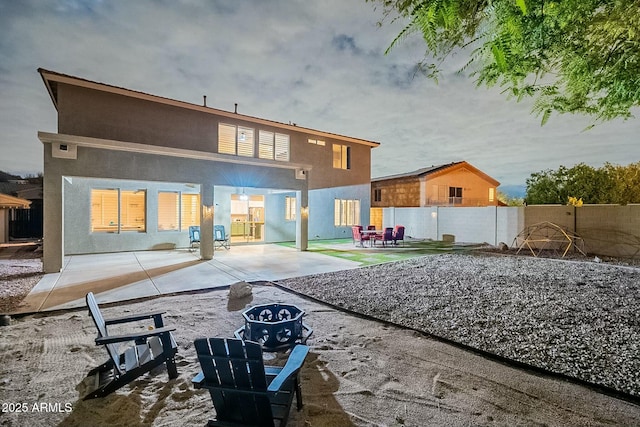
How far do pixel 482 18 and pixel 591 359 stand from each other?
12.9ft

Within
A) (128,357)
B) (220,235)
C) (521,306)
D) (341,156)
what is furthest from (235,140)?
(521,306)

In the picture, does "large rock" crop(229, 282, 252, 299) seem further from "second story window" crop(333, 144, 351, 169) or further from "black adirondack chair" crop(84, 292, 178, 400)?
"second story window" crop(333, 144, 351, 169)

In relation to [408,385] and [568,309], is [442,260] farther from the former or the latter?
[408,385]

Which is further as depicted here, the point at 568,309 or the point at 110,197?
the point at 110,197

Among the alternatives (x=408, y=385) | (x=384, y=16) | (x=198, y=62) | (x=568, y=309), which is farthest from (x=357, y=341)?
(x=198, y=62)

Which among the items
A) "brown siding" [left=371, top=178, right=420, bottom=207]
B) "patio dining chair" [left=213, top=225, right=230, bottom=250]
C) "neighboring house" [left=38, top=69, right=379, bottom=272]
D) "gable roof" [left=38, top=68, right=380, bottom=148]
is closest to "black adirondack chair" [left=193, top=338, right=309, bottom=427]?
"neighboring house" [left=38, top=69, right=379, bottom=272]

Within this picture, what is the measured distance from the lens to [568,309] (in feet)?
16.8

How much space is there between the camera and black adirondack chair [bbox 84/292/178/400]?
2654mm

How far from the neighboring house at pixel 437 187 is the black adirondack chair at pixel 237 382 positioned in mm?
22494

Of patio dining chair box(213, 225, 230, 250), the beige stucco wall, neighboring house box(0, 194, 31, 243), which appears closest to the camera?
patio dining chair box(213, 225, 230, 250)

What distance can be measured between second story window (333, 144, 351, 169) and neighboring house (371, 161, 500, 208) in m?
7.93

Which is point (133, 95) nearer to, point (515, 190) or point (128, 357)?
point (128, 357)

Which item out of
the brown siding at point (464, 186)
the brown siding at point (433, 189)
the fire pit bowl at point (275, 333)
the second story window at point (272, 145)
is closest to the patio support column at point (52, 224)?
the fire pit bowl at point (275, 333)

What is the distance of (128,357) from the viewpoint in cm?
304
